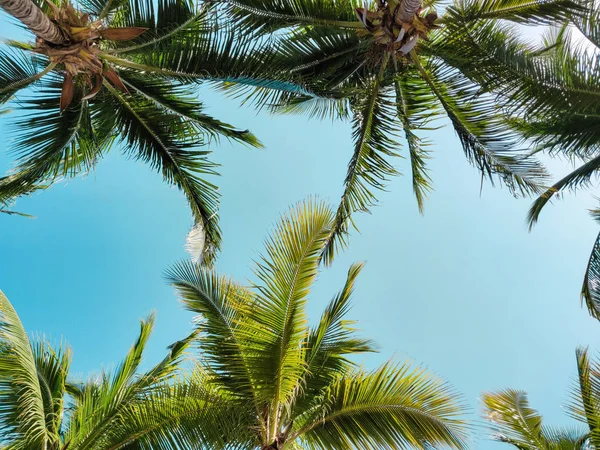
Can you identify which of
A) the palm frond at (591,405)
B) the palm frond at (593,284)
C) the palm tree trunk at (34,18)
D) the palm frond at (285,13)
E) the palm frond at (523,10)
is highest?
the palm frond at (285,13)

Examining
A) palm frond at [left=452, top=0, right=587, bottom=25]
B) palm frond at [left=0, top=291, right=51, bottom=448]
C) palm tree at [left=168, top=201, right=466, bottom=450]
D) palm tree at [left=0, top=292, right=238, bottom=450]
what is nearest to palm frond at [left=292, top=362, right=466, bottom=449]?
palm tree at [left=168, top=201, right=466, bottom=450]

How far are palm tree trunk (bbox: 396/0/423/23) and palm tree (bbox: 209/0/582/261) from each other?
0.02 metres

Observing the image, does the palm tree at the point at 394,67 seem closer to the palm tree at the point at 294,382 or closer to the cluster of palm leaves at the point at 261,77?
the cluster of palm leaves at the point at 261,77

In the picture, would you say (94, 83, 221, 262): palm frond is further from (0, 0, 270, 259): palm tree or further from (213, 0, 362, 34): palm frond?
(213, 0, 362, 34): palm frond

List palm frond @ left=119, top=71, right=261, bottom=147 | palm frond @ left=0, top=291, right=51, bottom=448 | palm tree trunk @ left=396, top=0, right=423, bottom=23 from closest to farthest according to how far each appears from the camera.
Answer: palm tree trunk @ left=396, top=0, right=423, bottom=23, palm frond @ left=0, top=291, right=51, bottom=448, palm frond @ left=119, top=71, right=261, bottom=147

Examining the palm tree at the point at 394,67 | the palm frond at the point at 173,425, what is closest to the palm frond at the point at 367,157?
the palm tree at the point at 394,67

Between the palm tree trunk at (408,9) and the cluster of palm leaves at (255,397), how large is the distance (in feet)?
8.01

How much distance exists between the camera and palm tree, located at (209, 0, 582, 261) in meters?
6.49

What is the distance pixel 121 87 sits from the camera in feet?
22.3

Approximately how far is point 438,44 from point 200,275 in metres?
4.58

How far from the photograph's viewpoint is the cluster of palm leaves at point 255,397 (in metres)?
5.91

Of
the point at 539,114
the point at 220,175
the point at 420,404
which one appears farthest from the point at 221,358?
the point at 539,114

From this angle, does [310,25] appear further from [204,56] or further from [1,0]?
[1,0]

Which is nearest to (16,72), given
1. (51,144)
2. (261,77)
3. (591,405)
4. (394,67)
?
(51,144)
